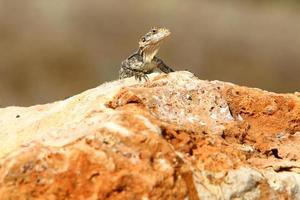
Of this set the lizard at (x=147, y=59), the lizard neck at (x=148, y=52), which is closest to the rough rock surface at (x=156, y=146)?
the lizard at (x=147, y=59)

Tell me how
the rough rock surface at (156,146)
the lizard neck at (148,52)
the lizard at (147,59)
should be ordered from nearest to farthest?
the rough rock surface at (156,146) → the lizard at (147,59) → the lizard neck at (148,52)

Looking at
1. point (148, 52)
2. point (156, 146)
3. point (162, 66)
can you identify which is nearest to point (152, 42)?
point (148, 52)

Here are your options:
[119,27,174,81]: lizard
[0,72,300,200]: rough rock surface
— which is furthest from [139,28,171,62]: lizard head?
[0,72,300,200]: rough rock surface

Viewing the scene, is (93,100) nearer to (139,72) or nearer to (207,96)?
(207,96)

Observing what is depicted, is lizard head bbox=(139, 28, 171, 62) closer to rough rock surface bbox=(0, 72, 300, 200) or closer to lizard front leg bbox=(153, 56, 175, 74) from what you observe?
lizard front leg bbox=(153, 56, 175, 74)

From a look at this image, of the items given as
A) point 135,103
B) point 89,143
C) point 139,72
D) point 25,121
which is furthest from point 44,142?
point 139,72

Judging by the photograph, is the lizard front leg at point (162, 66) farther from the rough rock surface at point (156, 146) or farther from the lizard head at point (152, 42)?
the rough rock surface at point (156, 146)

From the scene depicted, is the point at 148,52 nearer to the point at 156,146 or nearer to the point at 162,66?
the point at 162,66
